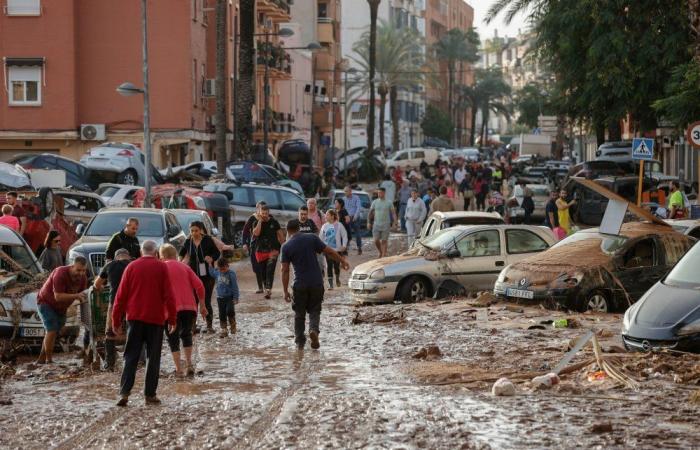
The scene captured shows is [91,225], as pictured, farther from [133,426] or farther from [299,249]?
[133,426]

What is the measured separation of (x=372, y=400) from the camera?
1239 cm

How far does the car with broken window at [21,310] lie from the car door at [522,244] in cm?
800

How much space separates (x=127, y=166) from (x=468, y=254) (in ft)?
78.4

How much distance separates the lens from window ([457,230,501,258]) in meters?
23.0

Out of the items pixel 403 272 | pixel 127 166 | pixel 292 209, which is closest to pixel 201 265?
pixel 403 272

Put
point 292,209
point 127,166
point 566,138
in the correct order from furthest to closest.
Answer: point 566,138 < point 127,166 < point 292,209

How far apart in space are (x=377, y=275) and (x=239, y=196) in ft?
46.6

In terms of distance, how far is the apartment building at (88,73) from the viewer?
53.2m

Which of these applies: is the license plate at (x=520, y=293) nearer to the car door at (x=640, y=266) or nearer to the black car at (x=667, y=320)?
the car door at (x=640, y=266)

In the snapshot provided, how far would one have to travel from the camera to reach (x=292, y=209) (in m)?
36.5

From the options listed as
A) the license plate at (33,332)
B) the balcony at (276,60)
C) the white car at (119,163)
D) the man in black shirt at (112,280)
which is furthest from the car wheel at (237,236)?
the balcony at (276,60)

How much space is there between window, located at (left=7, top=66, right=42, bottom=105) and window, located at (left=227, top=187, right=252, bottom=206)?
65.2 ft

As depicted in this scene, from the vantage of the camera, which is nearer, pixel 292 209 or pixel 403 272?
pixel 403 272

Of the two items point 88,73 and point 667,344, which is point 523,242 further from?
point 88,73
